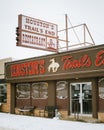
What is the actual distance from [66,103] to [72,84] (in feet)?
4.60

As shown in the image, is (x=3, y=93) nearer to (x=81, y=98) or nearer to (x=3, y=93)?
(x=3, y=93)

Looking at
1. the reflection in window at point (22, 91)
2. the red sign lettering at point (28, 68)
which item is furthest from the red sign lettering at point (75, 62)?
the reflection in window at point (22, 91)

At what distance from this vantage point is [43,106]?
77.5 feet

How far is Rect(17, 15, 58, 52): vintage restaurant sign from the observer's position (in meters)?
22.4

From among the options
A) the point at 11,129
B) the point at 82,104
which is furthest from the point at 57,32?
the point at 11,129

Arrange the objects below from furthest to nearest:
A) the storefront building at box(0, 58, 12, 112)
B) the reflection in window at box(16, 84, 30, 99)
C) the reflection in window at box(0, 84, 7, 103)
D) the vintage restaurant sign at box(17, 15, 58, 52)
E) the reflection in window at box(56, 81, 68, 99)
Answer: the reflection in window at box(0, 84, 7, 103) → the storefront building at box(0, 58, 12, 112) → the reflection in window at box(16, 84, 30, 99) → the vintage restaurant sign at box(17, 15, 58, 52) → the reflection in window at box(56, 81, 68, 99)

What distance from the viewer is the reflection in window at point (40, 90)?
Result: 77.4ft

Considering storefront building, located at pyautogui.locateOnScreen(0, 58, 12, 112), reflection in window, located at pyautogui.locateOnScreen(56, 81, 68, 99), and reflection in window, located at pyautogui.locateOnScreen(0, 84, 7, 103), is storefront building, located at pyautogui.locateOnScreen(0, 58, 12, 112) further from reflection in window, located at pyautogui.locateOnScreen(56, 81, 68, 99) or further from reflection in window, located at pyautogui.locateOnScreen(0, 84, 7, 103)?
reflection in window, located at pyautogui.locateOnScreen(56, 81, 68, 99)

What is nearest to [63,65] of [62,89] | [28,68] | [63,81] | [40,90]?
[63,81]

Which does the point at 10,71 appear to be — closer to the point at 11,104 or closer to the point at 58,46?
the point at 11,104

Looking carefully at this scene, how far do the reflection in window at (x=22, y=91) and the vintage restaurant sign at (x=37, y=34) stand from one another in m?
3.85

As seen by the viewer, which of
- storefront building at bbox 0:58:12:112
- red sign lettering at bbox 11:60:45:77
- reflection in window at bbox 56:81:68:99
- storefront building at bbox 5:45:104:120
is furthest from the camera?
storefront building at bbox 0:58:12:112

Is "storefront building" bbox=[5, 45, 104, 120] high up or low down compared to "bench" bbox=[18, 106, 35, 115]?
up

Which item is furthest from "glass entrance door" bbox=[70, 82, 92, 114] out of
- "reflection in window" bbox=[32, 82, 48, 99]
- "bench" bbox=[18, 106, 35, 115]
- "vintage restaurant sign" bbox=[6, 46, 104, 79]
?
"bench" bbox=[18, 106, 35, 115]
